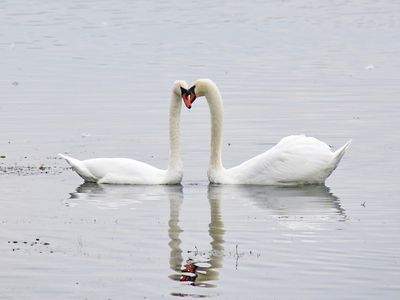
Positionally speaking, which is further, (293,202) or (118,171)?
(118,171)

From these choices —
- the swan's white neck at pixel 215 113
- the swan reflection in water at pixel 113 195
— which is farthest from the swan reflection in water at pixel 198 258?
the swan's white neck at pixel 215 113

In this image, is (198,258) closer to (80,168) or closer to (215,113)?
(80,168)

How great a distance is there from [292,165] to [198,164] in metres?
2.05

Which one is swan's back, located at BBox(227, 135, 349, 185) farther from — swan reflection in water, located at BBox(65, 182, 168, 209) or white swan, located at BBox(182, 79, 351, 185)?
swan reflection in water, located at BBox(65, 182, 168, 209)

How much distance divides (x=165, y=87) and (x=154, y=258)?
14.3m

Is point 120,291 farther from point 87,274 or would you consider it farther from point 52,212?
point 52,212

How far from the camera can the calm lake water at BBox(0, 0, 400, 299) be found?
1147 centimetres

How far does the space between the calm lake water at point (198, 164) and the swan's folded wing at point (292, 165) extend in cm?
23

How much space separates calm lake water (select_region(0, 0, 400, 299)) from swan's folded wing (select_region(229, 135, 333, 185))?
229 mm

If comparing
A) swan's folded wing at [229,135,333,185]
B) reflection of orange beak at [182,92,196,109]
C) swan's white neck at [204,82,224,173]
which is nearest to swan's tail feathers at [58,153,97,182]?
reflection of orange beak at [182,92,196,109]

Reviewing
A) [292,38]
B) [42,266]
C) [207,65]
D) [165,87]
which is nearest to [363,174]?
[42,266]

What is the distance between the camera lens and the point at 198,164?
18.2 m

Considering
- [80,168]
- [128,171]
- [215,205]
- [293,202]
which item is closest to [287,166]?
[293,202]

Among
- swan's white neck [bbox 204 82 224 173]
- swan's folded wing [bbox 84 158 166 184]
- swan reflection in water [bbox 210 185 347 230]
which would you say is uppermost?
swan's white neck [bbox 204 82 224 173]
